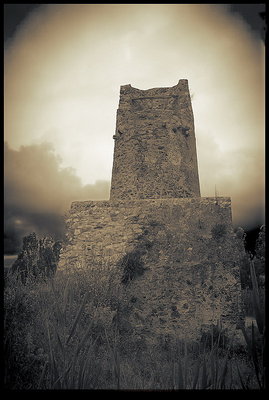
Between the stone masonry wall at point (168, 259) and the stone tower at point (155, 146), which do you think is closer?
the stone masonry wall at point (168, 259)

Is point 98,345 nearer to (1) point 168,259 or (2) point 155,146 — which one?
(1) point 168,259

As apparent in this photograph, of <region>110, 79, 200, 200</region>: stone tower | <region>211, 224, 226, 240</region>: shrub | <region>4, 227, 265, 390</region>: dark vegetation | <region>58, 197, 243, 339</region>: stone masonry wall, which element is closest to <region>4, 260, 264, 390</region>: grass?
<region>4, 227, 265, 390</region>: dark vegetation

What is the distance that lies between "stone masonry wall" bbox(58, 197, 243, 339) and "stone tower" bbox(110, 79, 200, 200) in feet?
3.84

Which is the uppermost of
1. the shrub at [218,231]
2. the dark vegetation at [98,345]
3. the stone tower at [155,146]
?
the stone tower at [155,146]

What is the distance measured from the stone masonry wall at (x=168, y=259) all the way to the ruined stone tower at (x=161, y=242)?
0.09 ft

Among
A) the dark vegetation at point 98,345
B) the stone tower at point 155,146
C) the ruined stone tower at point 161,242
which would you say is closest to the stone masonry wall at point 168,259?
the ruined stone tower at point 161,242

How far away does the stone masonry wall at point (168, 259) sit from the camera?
9305 millimetres

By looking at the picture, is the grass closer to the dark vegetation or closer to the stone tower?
the dark vegetation

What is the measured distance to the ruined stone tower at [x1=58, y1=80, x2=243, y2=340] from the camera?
934cm

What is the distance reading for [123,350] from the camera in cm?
898

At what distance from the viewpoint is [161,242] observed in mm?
10008

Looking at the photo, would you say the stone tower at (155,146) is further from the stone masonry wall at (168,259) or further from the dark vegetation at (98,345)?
the dark vegetation at (98,345)

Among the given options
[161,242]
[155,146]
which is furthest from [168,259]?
[155,146]

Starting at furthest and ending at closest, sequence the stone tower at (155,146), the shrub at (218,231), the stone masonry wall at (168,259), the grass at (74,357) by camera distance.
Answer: the stone tower at (155,146), the shrub at (218,231), the stone masonry wall at (168,259), the grass at (74,357)
